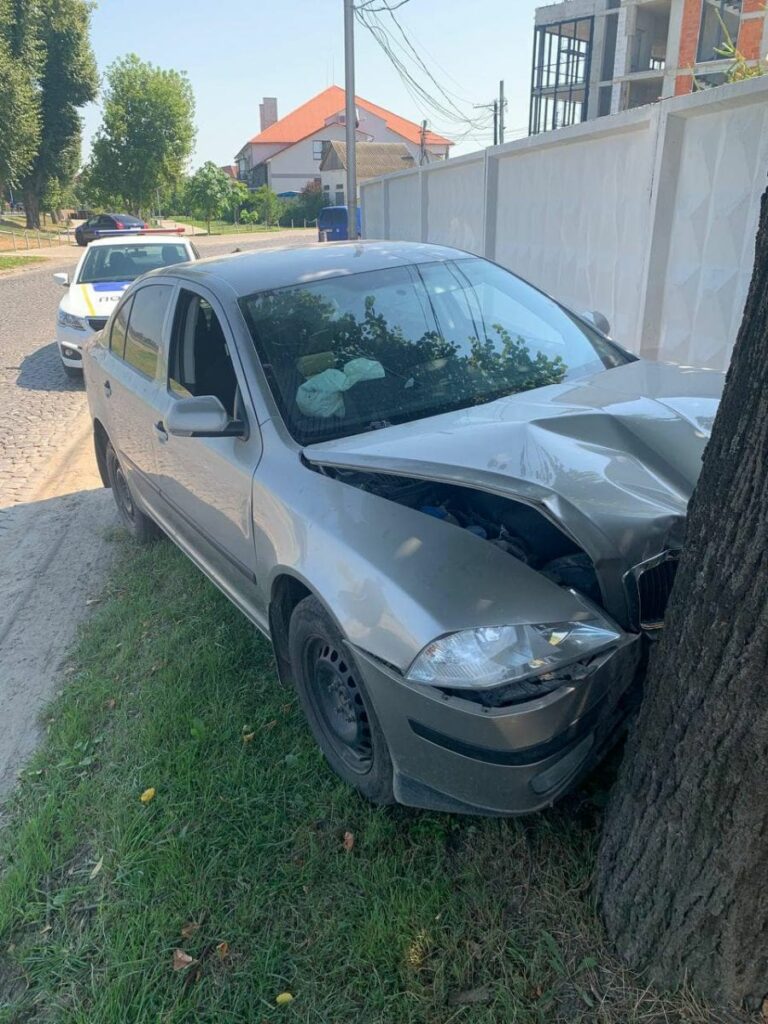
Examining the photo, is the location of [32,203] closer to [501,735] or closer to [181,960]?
[181,960]

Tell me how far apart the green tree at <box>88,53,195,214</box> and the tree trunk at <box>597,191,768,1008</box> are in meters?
55.0

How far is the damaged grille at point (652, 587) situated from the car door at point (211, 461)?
1.50 m

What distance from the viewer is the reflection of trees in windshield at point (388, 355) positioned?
327cm

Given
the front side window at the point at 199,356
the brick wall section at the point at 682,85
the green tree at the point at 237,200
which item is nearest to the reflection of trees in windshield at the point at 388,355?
the front side window at the point at 199,356

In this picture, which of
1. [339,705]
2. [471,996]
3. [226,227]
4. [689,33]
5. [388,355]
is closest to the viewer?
[471,996]

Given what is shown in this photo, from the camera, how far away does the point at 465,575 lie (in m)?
2.31

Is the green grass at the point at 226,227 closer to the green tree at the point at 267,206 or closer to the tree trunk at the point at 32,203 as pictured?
the green tree at the point at 267,206

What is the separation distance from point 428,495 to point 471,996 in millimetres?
1581

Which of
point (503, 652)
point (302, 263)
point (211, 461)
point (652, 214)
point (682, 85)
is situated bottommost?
point (503, 652)

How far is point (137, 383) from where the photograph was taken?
4484 mm

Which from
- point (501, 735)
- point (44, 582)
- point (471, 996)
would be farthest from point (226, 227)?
point (471, 996)

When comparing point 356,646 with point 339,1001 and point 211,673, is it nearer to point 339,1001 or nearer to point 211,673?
point 339,1001

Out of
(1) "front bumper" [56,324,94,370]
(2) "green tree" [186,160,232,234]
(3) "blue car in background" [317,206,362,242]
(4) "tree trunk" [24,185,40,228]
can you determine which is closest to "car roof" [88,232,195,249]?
(1) "front bumper" [56,324,94,370]

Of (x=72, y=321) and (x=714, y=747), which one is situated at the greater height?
(x=714, y=747)
